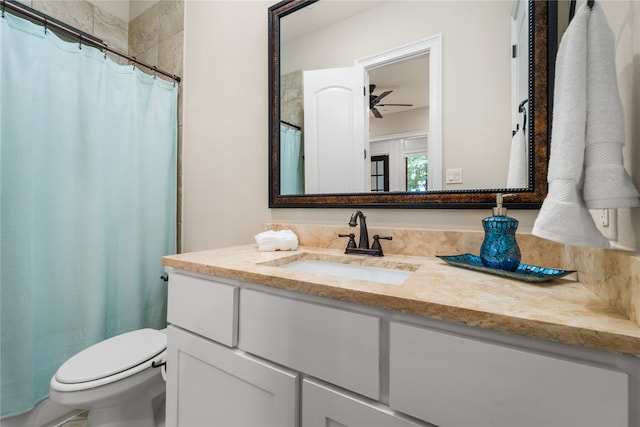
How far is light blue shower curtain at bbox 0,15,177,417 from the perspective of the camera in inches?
45.9

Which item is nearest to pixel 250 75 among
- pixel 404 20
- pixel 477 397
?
pixel 404 20

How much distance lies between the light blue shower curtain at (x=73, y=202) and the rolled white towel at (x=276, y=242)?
0.88 metres

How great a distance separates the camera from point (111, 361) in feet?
3.69

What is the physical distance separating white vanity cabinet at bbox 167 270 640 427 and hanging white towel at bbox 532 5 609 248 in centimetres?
19

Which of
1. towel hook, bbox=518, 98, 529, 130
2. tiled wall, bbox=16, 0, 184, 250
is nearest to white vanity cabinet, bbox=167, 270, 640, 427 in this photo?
towel hook, bbox=518, 98, 529, 130

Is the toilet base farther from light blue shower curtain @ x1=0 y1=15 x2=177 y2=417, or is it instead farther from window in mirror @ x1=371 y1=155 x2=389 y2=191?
window in mirror @ x1=371 y1=155 x2=389 y2=191

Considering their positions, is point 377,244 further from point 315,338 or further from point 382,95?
point 382,95

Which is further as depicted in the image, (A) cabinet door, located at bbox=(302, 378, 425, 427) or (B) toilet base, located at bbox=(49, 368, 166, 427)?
(B) toilet base, located at bbox=(49, 368, 166, 427)

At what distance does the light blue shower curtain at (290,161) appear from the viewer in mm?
1366

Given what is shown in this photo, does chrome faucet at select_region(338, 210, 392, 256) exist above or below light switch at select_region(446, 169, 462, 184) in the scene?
below

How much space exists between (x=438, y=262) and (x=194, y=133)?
62.4 inches

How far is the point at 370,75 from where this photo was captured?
46.3 inches

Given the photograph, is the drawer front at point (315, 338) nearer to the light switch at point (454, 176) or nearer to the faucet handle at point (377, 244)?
the faucet handle at point (377, 244)

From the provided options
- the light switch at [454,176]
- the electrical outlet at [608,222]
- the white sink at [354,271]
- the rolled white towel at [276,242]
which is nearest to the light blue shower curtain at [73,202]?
the rolled white towel at [276,242]
